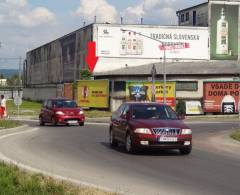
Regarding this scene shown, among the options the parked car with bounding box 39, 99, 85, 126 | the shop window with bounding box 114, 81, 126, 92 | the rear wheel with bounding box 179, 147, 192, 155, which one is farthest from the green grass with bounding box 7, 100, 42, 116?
the rear wheel with bounding box 179, 147, 192, 155

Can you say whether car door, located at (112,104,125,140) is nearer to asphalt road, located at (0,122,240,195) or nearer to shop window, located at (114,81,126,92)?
asphalt road, located at (0,122,240,195)

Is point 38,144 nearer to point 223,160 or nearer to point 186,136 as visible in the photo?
point 186,136

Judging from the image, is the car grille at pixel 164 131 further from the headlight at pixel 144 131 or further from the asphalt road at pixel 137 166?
the asphalt road at pixel 137 166

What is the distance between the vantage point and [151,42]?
83562 millimetres

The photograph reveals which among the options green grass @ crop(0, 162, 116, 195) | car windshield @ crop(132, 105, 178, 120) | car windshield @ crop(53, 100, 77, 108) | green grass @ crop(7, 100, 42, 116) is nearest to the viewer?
green grass @ crop(0, 162, 116, 195)

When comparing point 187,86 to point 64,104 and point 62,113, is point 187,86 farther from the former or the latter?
point 62,113

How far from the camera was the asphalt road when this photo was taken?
37.3ft

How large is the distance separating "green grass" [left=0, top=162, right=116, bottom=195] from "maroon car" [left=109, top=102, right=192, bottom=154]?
681cm

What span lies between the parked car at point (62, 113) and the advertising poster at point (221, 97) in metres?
28.6

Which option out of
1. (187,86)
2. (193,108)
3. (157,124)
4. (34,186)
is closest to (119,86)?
(187,86)

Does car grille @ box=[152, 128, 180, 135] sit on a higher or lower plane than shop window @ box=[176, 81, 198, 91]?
lower

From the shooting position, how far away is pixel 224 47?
87.6 meters

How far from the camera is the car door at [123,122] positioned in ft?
61.7

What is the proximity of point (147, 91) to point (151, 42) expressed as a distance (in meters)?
21.1
